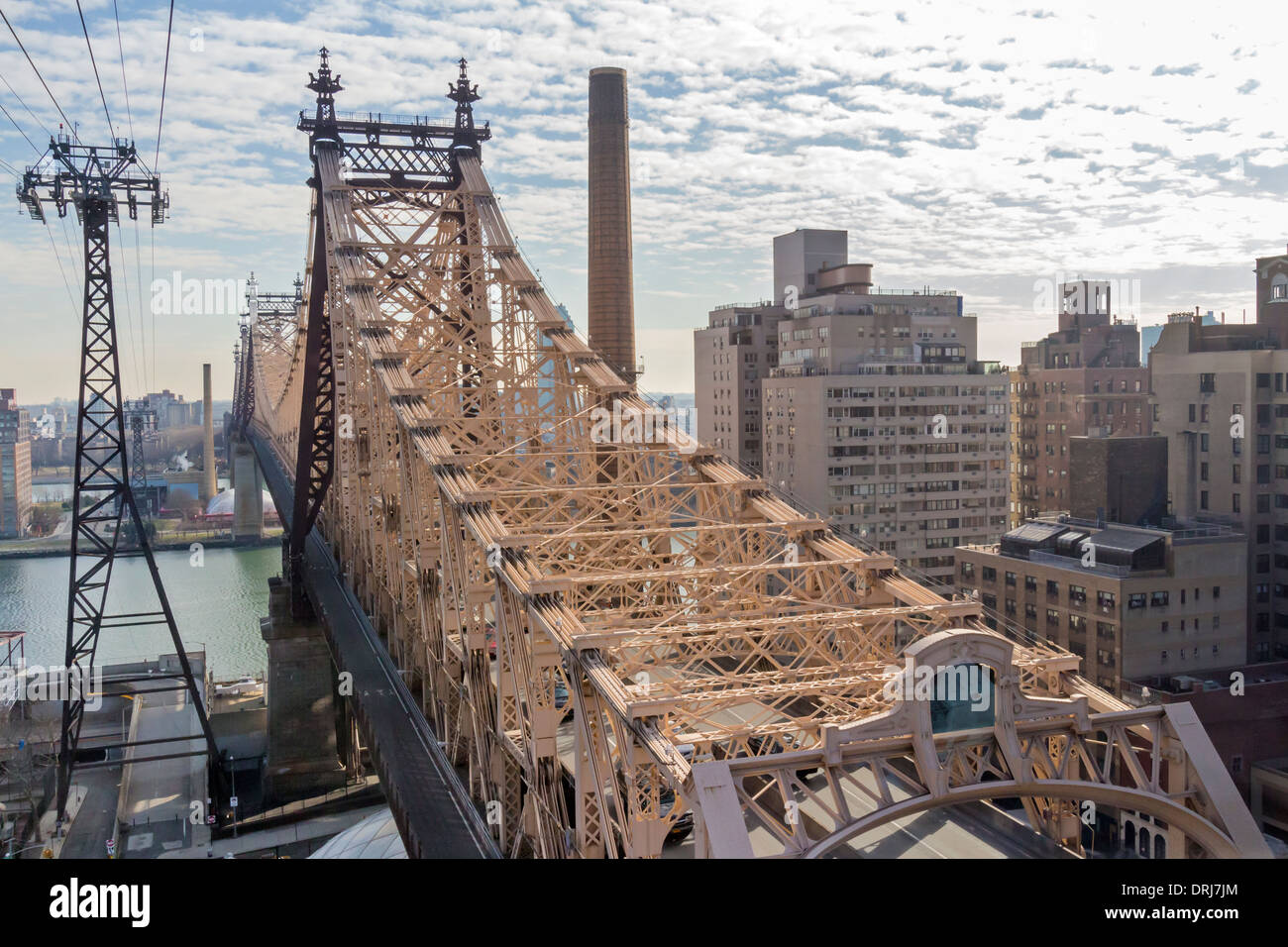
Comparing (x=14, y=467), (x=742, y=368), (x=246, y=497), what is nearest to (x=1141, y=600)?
(x=742, y=368)

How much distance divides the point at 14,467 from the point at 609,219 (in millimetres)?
22571

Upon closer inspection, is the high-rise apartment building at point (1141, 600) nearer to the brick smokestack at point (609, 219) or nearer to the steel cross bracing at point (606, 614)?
the steel cross bracing at point (606, 614)

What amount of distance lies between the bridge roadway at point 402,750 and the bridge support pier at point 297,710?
4.75 metres

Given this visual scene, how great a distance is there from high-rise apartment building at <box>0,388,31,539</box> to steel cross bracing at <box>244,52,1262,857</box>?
8874 mm

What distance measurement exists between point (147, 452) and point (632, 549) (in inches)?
2479

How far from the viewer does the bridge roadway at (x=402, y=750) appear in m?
13.0

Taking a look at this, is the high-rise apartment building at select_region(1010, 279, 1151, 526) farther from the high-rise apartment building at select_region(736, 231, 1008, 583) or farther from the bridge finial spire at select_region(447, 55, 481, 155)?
the bridge finial spire at select_region(447, 55, 481, 155)

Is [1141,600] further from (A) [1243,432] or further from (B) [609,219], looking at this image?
(B) [609,219]

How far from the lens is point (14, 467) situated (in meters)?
32.3

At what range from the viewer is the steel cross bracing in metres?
8.52

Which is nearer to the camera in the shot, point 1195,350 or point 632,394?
point 632,394

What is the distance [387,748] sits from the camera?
52.5ft

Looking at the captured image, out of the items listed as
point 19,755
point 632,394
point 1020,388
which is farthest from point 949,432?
point 19,755
